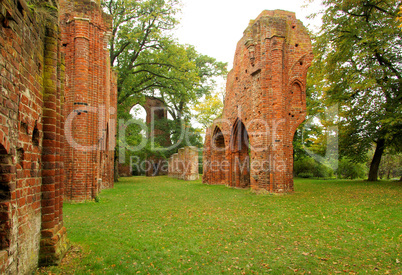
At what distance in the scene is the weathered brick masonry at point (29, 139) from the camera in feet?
9.12

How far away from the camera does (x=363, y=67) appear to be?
48.5 ft

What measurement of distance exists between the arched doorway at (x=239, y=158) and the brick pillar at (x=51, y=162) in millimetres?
13334

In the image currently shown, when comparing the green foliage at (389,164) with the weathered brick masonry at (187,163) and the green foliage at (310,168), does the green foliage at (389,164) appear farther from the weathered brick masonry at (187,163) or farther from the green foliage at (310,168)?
the weathered brick masonry at (187,163)

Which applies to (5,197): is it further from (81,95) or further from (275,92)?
(275,92)

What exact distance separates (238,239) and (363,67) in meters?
14.2

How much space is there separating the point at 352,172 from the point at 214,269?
85.2 feet

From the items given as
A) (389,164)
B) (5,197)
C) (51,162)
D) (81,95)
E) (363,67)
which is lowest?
(389,164)

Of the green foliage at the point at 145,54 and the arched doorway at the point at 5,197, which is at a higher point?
the green foliage at the point at 145,54

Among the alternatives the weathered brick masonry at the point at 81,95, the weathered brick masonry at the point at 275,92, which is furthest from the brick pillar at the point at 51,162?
the weathered brick masonry at the point at 275,92

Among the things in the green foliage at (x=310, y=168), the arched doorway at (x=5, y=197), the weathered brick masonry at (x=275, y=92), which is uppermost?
the weathered brick masonry at (x=275, y=92)

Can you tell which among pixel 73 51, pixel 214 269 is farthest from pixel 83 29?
pixel 214 269

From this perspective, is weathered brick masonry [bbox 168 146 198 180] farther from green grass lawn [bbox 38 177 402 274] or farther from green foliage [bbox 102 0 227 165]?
green grass lawn [bbox 38 177 402 274]

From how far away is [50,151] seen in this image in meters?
4.06

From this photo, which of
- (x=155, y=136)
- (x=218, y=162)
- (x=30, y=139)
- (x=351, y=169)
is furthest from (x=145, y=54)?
(x=351, y=169)
